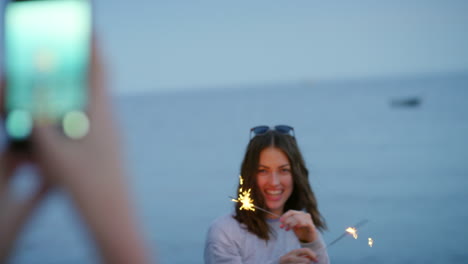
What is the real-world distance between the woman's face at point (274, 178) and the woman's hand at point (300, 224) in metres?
0.30

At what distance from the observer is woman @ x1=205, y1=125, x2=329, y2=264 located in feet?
7.70

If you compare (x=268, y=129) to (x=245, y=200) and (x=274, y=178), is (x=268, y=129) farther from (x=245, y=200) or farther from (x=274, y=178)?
(x=245, y=200)

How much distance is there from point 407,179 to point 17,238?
13.6 metres

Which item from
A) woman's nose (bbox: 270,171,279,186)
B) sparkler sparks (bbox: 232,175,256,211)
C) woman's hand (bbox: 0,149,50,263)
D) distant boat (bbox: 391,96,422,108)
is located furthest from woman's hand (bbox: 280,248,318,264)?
distant boat (bbox: 391,96,422,108)

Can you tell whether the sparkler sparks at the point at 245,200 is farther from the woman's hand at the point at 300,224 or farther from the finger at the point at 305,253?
the finger at the point at 305,253

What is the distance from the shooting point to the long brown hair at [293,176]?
8.00ft

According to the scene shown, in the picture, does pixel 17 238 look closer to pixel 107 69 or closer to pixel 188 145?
pixel 107 69

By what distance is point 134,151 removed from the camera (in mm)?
23984

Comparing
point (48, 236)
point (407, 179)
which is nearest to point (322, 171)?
point (407, 179)

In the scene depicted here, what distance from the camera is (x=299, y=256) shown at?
80.9 inches

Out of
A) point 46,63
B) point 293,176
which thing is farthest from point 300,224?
point 46,63

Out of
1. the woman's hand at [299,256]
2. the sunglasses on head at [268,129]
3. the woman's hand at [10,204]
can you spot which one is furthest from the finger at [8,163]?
the sunglasses on head at [268,129]

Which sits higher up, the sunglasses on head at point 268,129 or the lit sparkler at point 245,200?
the sunglasses on head at point 268,129

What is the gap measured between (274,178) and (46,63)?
1.90 meters
